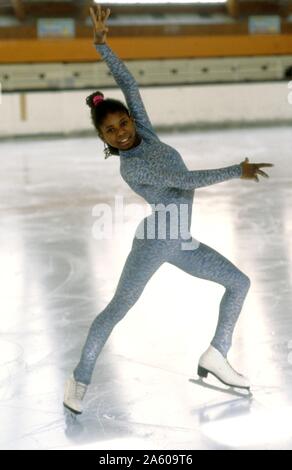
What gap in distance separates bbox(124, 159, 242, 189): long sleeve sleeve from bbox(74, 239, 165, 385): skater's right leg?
0.24 m

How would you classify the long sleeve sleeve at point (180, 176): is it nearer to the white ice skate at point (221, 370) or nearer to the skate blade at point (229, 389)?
the white ice skate at point (221, 370)

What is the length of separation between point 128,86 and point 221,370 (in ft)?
3.68

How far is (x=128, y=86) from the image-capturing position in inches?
105

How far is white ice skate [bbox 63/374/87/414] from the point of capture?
259cm

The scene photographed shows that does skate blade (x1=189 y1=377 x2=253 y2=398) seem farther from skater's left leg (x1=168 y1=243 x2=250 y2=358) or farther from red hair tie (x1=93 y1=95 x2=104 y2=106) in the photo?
red hair tie (x1=93 y1=95 x2=104 y2=106)

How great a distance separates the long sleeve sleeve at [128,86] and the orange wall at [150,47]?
15.9 metres

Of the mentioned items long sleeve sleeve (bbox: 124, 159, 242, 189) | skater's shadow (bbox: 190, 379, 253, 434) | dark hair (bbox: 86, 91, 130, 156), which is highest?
dark hair (bbox: 86, 91, 130, 156)

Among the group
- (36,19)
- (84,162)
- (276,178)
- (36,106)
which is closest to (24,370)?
(276,178)

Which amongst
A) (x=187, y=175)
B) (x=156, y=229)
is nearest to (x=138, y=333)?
(x=156, y=229)

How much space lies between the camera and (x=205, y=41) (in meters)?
19.2

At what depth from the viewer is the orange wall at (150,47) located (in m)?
18.1

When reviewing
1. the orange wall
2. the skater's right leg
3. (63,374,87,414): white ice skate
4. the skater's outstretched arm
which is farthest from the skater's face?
the orange wall

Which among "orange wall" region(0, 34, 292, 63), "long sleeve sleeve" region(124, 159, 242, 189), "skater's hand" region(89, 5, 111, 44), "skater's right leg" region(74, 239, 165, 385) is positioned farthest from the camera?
"orange wall" region(0, 34, 292, 63)

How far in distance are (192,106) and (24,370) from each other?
47.1ft
